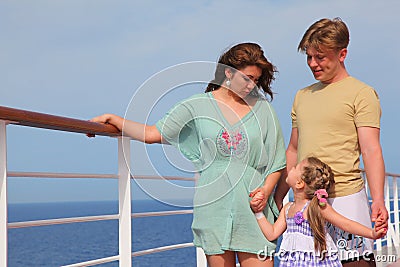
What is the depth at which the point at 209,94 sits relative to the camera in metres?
2.29

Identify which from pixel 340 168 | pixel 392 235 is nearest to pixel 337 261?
pixel 340 168

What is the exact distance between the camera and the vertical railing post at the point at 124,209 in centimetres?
251

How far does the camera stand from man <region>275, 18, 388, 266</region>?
2.23 m

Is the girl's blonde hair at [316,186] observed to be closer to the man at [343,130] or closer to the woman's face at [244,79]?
the man at [343,130]

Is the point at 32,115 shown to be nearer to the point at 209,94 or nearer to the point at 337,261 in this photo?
the point at 209,94

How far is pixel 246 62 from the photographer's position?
2.18 metres

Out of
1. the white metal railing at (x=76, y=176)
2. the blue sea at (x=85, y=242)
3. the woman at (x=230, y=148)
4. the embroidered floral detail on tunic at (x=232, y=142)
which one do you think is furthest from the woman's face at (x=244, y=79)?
the blue sea at (x=85, y=242)

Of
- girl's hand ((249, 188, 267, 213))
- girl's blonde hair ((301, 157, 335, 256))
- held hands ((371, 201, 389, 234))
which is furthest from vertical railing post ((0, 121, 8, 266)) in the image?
held hands ((371, 201, 389, 234))

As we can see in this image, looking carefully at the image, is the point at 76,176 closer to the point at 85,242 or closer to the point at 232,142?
the point at 232,142

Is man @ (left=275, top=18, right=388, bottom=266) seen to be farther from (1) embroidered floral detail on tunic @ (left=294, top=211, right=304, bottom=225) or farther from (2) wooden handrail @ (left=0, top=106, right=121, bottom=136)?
(2) wooden handrail @ (left=0, top=106, right=121, bottom=136)

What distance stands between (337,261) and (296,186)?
300mm

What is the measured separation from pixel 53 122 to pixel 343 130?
38.1 inches

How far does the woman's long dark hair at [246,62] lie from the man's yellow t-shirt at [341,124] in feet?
0.62

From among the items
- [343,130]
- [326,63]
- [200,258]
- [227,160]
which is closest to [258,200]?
[227,160]
